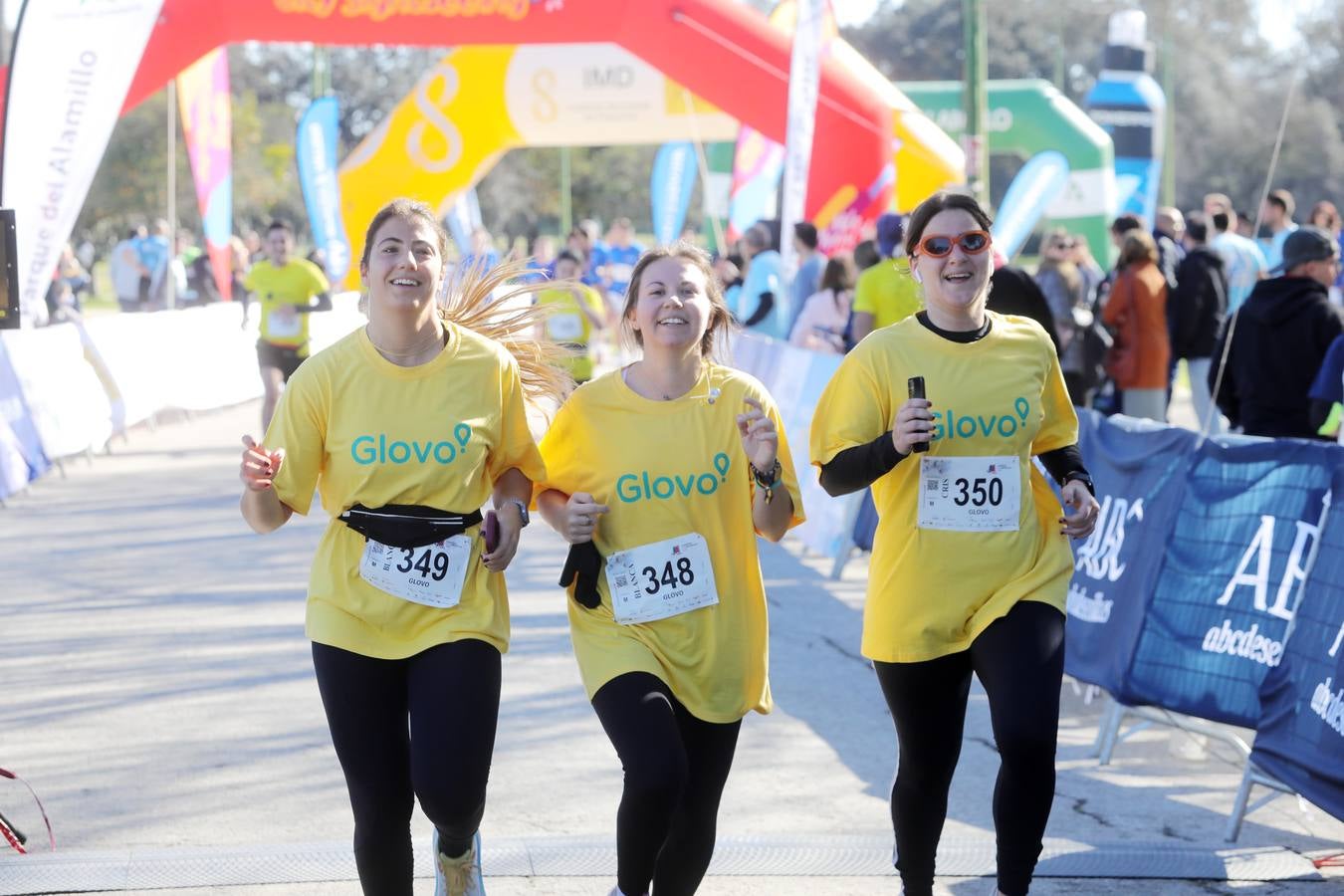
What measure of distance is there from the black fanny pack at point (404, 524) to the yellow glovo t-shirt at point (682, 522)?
13.3 inches

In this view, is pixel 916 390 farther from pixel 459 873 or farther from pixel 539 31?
pixel 539 31

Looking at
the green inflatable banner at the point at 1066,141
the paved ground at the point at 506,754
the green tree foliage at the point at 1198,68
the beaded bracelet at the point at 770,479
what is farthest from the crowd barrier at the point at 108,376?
the green tree foliage at the point at 1198,68

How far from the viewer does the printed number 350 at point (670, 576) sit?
159 inches

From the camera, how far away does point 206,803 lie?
223 inches

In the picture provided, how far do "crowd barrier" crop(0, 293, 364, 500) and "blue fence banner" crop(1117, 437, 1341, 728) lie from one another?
8627 millimetres

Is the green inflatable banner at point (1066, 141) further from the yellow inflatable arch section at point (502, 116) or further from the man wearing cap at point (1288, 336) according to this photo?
the man wearing cap at point (1288, 336)

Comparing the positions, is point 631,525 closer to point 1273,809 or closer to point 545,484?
point 545,484

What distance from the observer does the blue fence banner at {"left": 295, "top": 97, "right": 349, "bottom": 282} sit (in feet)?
79.4

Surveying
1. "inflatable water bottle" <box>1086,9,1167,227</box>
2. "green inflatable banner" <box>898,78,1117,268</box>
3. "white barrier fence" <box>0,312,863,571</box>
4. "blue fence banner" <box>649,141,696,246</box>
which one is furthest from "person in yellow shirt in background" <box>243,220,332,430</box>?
"inflatable water bottle" <box>1086,9,1167,227</box>

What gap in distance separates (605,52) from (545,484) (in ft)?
72.8

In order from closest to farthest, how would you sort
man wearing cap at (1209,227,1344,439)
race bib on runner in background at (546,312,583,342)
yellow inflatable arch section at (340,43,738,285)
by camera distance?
1. man wearing cap at (1209,227,1344,439)
2. race bib on runner in background at (546,312,583,342)
3. yellow inflatable arch section at (340,43,738,285)

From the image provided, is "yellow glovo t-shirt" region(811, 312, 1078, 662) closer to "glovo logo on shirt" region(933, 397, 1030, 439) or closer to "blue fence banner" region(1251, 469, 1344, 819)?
"glovo logo on shirt" region(933, 397, 1030, 439)

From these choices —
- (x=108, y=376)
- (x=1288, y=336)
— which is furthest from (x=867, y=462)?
(x=108, y=376)

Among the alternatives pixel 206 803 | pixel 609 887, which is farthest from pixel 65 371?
pixel 609 887
